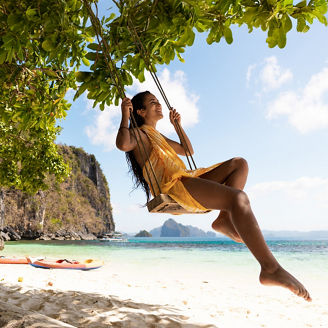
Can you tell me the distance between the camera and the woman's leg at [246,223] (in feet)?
6.46

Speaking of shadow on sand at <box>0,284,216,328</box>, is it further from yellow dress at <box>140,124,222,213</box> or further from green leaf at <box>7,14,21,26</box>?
green leaf at <box>7,14,21,26</box>

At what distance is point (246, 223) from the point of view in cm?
207

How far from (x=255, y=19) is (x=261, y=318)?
3.94 metres

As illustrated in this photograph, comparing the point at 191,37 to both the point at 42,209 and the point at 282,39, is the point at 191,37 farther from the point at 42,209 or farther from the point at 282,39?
the point at 42,209

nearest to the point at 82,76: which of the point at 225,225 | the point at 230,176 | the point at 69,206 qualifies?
the point at 230,176

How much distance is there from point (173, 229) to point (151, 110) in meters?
178

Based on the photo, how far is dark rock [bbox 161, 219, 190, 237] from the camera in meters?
177

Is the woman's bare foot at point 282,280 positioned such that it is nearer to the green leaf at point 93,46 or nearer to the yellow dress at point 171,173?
the yellow dress at point 171,173

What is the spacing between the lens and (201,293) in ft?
22.0

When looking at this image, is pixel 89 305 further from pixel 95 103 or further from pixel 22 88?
pixel 22 88

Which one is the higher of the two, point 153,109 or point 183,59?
point 183,59

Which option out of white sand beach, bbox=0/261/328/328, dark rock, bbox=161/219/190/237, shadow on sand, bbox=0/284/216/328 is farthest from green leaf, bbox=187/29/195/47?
dark rock, bbox=161/219/190/237

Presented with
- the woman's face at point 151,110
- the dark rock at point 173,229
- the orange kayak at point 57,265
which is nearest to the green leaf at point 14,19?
the woman's face at point 151,110

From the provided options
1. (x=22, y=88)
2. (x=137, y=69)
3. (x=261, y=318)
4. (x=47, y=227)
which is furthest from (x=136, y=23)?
(x=47, y=227)
